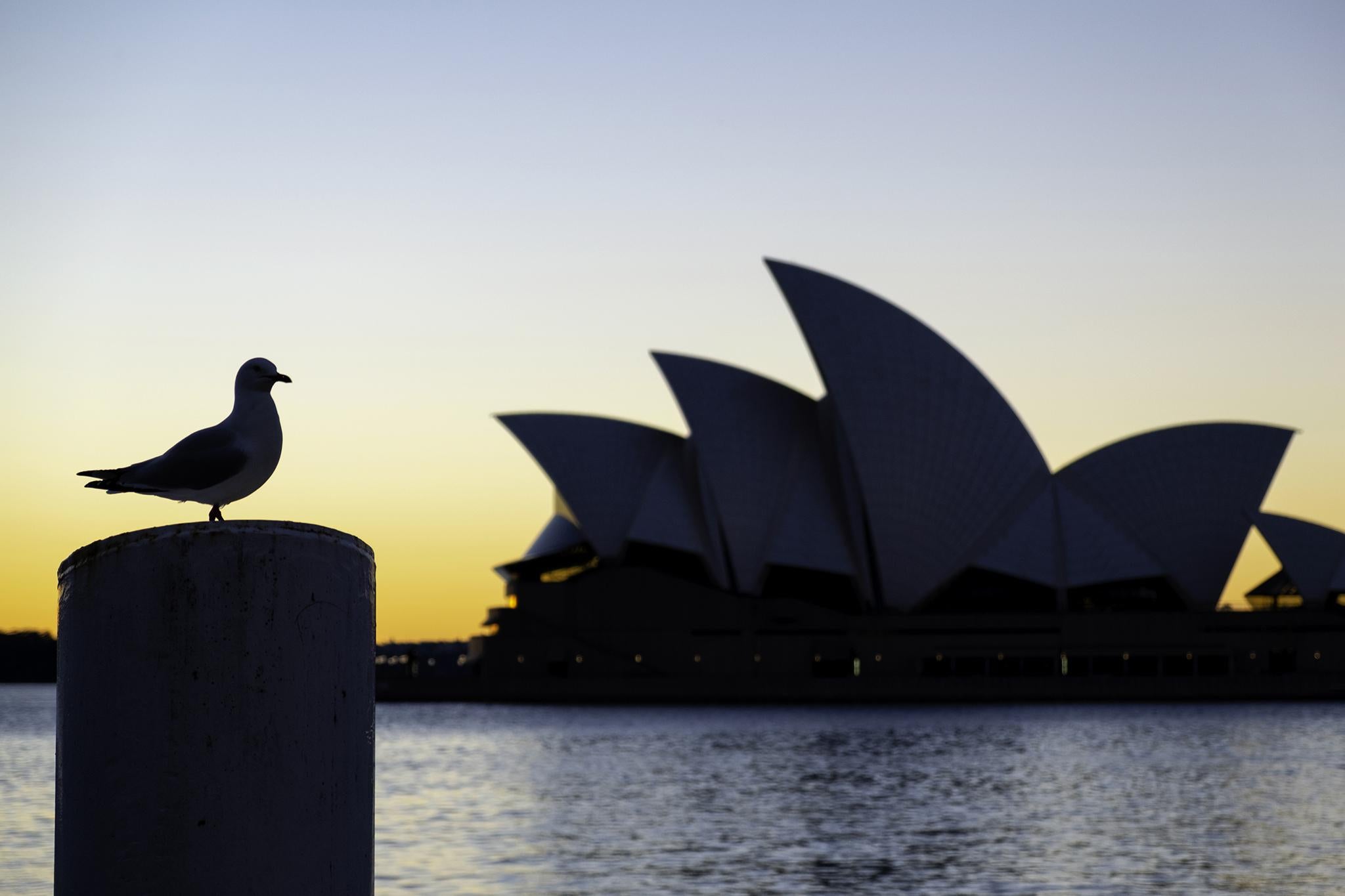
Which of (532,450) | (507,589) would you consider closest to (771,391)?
(532,450)

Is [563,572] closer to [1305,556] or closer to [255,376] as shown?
[1305,556]

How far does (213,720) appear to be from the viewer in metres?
2.04

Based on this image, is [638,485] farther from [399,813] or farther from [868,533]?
[399,813]

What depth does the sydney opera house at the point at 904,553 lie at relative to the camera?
5447 cm

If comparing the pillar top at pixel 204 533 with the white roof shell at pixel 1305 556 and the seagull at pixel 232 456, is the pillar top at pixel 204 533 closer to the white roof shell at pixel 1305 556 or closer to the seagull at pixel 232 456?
the seagull at pixel 232 456

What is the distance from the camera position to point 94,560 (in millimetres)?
2146

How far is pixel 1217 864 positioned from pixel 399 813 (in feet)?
35.0

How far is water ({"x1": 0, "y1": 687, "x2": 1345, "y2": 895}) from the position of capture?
1539cm

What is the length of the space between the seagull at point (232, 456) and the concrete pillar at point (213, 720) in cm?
65

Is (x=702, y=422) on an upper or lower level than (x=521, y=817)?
upper

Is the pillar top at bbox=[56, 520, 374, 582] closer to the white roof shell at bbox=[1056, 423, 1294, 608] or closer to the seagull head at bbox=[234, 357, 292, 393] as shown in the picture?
the seagull head at bbox=[234, 357, 292, 393]

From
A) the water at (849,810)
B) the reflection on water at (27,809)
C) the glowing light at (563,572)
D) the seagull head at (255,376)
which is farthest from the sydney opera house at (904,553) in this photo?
the seagull head at (255,376)

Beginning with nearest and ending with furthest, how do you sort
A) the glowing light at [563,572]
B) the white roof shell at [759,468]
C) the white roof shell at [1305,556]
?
the white roof shell at [759,468] < the white roof shell at [1305,556] < the glowing light at [563,572]

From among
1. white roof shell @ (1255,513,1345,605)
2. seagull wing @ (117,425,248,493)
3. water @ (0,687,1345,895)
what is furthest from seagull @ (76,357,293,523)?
white roof shell @ (1255,513,1345,605)
